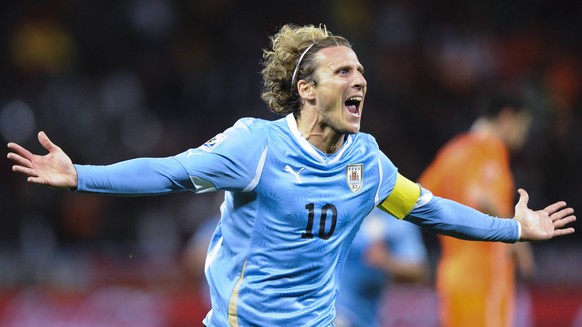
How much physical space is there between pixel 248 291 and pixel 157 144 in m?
7.12

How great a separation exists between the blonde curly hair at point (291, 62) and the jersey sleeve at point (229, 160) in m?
0.43

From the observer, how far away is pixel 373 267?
6.83 metres

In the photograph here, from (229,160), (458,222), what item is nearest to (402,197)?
(458,222)

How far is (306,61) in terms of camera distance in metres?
4.67

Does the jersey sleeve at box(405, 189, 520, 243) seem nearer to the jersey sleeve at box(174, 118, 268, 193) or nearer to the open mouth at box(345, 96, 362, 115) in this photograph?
the open mouth at box(345, 96, 362, 115)

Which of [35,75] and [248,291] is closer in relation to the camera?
[248,291]

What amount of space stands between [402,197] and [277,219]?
69cm

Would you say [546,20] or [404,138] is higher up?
[546,20]

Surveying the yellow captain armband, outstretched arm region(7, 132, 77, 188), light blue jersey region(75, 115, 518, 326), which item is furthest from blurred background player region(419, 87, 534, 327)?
outstretched arm region(7, 132, 77, 188)

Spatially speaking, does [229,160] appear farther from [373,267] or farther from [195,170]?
[373,267]

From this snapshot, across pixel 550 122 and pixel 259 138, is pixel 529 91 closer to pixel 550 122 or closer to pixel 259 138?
pixel 550 122

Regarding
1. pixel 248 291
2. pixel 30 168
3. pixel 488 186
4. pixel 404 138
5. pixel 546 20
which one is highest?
pixel 546 20

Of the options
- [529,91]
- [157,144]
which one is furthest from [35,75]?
[529,91]

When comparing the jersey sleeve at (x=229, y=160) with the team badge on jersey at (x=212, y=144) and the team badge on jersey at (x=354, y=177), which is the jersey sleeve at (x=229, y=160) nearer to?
the team badge on jersey at (x=212, y=144)
